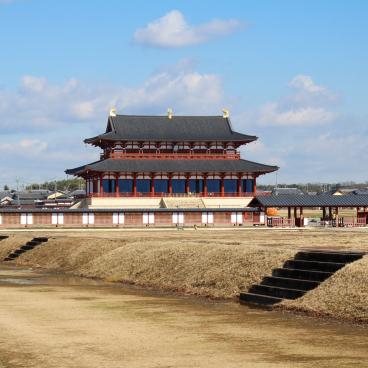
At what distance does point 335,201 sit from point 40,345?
3154 inches

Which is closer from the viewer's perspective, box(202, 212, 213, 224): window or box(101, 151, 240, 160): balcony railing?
box(202, 212, 213, 224): window

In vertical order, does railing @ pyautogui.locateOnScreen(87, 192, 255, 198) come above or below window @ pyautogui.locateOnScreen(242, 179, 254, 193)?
below

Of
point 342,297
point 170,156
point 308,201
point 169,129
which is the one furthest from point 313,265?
point 169,129

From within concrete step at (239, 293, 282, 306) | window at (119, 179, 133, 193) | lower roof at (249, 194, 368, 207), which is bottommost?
concrete step at (239, 293, 282, 306)

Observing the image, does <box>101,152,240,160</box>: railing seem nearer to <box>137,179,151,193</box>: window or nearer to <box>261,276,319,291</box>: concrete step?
<box>137,179,151,193</box>: window

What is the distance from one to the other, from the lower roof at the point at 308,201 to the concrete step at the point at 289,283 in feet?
208

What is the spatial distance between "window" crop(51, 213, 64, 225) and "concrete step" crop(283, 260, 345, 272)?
67.7 m

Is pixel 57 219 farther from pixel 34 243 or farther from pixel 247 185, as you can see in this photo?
pixel 34 243

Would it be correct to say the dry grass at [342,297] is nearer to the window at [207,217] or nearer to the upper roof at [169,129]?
the window at [207,217]

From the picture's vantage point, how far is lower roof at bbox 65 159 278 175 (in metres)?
105

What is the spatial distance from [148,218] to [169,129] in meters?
21.5

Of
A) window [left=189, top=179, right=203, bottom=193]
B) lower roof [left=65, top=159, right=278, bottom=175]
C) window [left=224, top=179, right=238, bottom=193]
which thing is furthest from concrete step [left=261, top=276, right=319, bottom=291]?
window [left=224, top=179, right=238, bottom=193]

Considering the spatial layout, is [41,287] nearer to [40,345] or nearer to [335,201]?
[40,345]

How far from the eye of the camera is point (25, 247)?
191 feet
